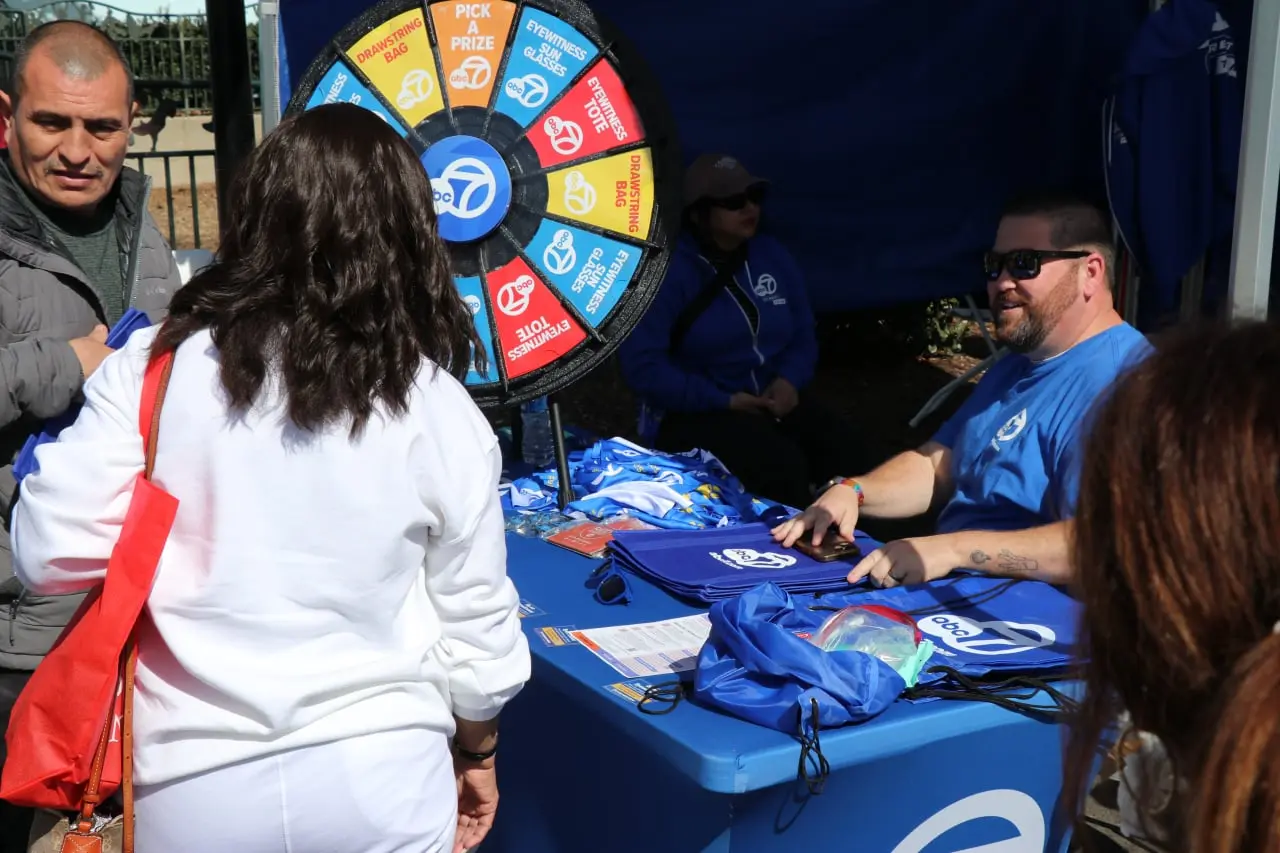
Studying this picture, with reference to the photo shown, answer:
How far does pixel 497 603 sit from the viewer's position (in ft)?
5.31

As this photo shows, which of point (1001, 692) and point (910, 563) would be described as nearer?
point (1001, 692)

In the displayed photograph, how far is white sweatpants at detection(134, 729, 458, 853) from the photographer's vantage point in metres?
1.45

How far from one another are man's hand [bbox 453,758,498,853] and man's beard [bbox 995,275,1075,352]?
155 centimetres

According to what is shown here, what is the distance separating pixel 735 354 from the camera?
13.9 ft

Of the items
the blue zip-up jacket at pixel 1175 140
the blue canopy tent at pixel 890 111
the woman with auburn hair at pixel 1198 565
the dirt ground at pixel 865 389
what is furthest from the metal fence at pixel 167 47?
the woman with auburn hair at pixel 1198 565

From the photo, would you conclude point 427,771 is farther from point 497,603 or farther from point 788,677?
point 788,677

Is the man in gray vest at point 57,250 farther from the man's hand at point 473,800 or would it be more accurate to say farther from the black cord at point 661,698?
the black cord at point 661,698

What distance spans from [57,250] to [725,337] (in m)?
2.41

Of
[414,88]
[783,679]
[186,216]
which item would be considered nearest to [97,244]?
[414,88]

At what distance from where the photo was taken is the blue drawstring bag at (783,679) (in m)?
1.91

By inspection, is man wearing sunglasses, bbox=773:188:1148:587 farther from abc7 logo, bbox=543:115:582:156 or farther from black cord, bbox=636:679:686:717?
abc7 logo, bbox=543:115:582:156

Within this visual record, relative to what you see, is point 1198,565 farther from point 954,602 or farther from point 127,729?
point 954,602

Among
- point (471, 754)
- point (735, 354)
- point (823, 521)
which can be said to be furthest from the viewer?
point (735, 354)

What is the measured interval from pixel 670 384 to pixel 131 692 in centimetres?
268
